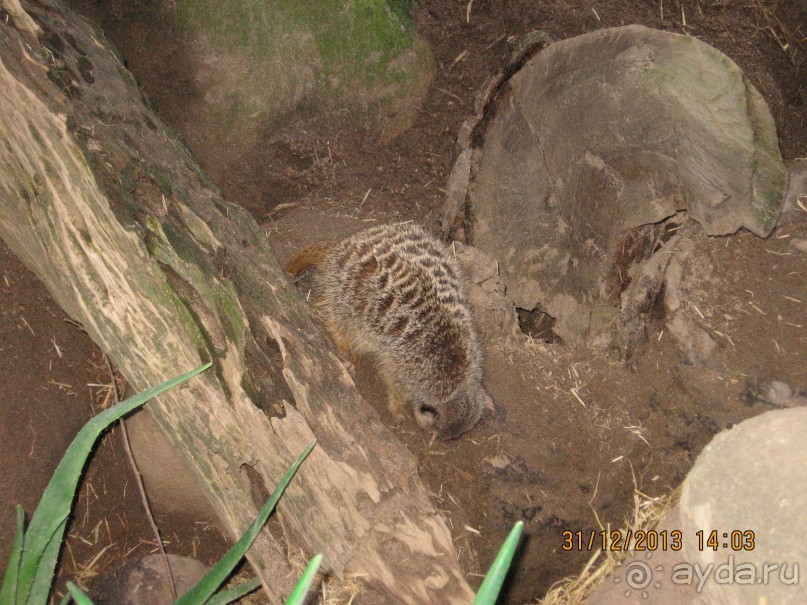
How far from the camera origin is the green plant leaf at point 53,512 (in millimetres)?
1777

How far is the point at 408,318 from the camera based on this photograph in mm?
3303

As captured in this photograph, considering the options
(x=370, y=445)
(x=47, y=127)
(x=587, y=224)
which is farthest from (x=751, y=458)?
(x=47, y=127)

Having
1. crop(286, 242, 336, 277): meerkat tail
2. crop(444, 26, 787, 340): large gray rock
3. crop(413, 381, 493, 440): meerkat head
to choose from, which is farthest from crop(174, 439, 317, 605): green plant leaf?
crop(444, 26, 787, 340): large gray rock

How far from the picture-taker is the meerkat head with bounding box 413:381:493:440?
3160 mm

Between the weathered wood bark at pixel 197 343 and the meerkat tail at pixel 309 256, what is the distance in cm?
103

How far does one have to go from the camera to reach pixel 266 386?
7.80 ft

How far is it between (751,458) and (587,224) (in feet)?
6.03

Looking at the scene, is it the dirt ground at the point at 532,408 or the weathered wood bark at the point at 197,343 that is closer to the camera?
the weathered wood bark at the point at 197,343

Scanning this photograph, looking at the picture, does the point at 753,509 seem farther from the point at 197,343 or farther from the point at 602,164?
the point at 602,164

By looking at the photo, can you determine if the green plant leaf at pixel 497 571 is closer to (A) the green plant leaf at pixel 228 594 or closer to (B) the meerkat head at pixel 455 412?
(A) the green plant leaf at pixel 228 594

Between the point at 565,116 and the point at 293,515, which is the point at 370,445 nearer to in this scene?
the point at 293,515

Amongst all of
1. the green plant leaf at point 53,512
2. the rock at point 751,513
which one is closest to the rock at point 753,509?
the rock at point 751,513

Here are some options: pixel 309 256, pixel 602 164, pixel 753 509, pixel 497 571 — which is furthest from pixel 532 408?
pixel 497 571

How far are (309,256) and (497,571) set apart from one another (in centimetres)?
256
